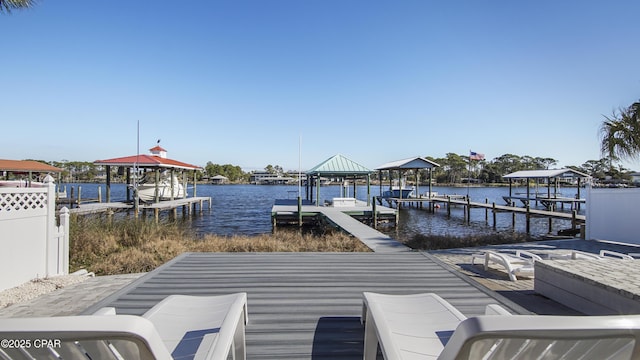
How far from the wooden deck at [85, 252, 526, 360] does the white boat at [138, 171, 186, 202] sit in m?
21.7

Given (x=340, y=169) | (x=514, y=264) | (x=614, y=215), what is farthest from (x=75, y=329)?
(x=340, y=169)

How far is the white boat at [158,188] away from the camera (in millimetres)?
25703

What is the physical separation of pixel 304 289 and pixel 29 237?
5.34m

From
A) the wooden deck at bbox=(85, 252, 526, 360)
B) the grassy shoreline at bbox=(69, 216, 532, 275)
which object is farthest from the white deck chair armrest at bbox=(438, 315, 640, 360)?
the grassy shoreline at bbox=(69, 216, 532, 275)

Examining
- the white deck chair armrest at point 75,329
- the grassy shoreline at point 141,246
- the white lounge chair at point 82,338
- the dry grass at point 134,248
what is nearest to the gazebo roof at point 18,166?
the grassy shoreline at point 141,246

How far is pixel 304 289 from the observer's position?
4102 millimetres

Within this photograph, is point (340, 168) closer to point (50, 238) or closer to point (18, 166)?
point (50, 238)

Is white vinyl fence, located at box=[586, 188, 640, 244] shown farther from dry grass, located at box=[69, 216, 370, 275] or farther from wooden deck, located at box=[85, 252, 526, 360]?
wooden deck, located at box=[85, 252, 526, 360]

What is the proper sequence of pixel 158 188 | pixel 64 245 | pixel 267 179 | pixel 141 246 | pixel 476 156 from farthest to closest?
pixel 267 179 < pixel 476 156 < pixel 158 188 < pixel 141 246 < pixel 64 245

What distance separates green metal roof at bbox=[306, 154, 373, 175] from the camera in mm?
21266

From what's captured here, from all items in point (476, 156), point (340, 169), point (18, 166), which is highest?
point (476, 156)

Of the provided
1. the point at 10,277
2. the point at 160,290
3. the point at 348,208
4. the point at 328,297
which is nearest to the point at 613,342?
the point at 328,297

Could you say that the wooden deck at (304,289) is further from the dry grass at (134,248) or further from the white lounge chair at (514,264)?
the dry grass at (134,248)

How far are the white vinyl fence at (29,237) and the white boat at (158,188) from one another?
18.7m
